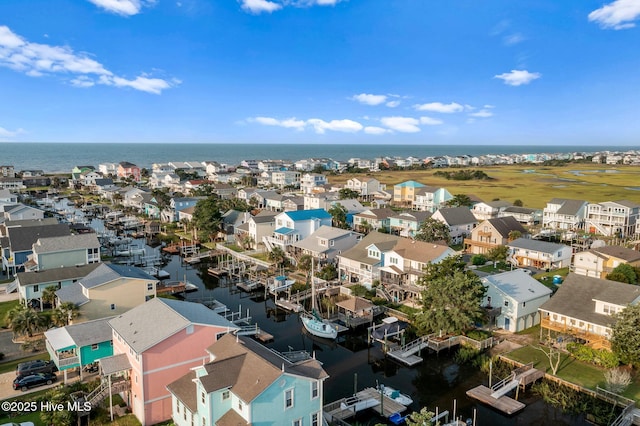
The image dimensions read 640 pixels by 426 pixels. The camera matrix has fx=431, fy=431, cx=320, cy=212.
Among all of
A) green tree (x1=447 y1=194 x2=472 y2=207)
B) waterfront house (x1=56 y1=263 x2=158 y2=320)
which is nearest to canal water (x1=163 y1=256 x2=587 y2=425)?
waterfront house (x1=56 y1=263 x2=158 y2=320)

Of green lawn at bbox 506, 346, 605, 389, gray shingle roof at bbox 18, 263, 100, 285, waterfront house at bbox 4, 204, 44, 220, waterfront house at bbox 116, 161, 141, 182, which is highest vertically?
waterfront house at bbox 116, 161, 141, 182

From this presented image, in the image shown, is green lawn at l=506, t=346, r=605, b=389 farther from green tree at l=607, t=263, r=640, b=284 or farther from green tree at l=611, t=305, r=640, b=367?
green tree at l=607, t=263, r=640, b=284

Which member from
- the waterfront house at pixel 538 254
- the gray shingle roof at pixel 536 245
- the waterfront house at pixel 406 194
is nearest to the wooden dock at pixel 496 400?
the waterfront house at pixel 538 254

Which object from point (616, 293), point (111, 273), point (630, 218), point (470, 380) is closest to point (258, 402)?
point (470, 380)

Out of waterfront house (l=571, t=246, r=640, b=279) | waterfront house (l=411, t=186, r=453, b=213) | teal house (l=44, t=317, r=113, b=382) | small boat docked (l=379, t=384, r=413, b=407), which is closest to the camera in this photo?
teal house (l=44, t=317, r=113, b=382)

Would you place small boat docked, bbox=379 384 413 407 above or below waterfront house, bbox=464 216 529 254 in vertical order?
below

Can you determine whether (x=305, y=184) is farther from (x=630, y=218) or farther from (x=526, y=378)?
(x=526, y=378)

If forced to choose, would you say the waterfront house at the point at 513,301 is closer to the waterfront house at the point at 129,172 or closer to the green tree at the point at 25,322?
the green tree at the point at 25,322
